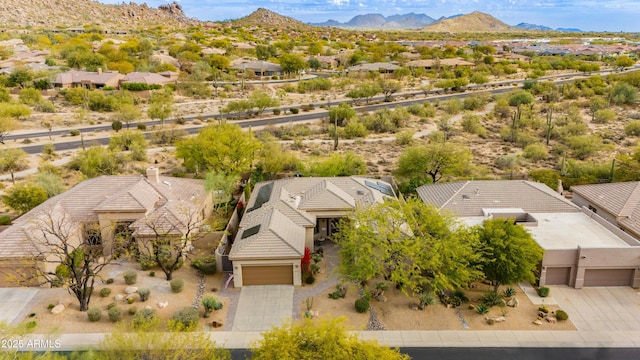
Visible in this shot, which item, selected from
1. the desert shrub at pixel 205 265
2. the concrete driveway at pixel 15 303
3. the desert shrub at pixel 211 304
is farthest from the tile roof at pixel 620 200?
the concrete driveway at pixel 15 303

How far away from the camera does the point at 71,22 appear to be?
18900 cm

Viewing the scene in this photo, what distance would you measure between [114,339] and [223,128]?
3025 centimetres

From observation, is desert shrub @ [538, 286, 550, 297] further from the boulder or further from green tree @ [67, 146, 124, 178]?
green tree @ [67, 146, 124, 178]

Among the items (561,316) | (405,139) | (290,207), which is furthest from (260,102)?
(561,316)

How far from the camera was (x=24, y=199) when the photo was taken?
120 feet

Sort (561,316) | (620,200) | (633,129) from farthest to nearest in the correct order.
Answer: (633,129), (620,200), (561,316)

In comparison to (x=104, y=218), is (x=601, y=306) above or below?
below

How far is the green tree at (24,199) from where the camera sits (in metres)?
36.6

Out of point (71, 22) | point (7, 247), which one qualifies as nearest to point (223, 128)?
point (7, 247)

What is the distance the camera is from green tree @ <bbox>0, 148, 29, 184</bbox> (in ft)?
159

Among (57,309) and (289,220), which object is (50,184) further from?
(289,220)

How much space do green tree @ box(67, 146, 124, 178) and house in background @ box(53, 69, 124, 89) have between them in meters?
46.8

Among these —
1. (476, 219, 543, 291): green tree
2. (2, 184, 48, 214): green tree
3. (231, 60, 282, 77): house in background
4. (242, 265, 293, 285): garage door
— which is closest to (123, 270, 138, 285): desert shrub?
(242, 265, 293, 285): garage door

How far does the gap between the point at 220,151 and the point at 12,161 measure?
24.7 metres
